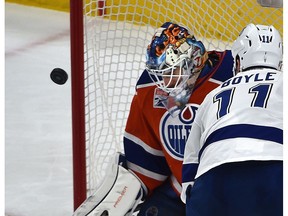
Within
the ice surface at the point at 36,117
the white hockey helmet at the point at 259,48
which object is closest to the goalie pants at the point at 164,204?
the ice surface at the point at 36,117

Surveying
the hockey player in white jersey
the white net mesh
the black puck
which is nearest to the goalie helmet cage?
the white net mesh

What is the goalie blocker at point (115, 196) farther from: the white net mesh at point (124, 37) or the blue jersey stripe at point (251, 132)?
the blue jersey stripe at point (251, 132)

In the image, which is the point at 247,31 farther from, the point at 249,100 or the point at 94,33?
the point at 94,33

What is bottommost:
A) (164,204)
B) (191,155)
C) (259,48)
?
(164,204)

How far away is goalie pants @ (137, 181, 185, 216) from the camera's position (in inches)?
83.4

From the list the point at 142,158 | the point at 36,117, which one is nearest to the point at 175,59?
the point at 142,158

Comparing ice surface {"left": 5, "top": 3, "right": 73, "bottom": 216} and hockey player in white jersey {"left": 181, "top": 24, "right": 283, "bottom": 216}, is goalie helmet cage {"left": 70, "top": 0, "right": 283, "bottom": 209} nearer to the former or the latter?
ice surface {"left": 5, "top": 3, "right": 73, "bottom": 216}

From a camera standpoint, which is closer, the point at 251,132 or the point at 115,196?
the point at 251,132

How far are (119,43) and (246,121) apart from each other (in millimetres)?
1031

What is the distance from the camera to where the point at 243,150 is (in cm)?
153

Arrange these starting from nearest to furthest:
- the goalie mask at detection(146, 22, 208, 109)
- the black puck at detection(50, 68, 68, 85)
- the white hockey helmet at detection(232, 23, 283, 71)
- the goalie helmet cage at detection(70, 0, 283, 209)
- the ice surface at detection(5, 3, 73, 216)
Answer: the white hockey helmet at detection(232, 23, 283, 71), the goalie mask at detection(146, 22, 208, 109), the black puck at detection(50, 68, 68, 85), the goalie helmet cage at detection(70, 0, 283, 209), the ice surface at detection(5, 3, 73, 216)

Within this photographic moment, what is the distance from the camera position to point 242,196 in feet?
5.01

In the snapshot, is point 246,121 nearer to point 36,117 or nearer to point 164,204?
point 164,204

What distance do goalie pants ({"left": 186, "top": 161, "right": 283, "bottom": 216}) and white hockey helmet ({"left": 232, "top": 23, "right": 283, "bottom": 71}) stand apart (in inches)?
9.7
